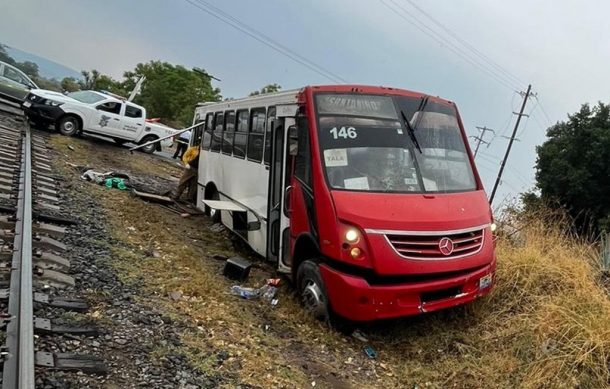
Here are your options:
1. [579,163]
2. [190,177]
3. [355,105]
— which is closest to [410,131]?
[355,105]

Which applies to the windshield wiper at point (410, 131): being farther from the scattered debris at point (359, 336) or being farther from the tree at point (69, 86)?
the tree at point (69, 86)

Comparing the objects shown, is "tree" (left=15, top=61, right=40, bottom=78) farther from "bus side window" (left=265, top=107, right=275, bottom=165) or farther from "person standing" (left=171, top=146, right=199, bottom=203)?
"bus side window" (left=265, top=107, right=275, bottom=165)

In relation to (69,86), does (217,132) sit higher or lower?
lower

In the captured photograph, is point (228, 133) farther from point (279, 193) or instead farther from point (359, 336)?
point (359, 336)

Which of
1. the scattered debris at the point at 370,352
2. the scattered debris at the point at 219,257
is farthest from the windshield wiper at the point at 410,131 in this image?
the scattered debris at the point at 219,257

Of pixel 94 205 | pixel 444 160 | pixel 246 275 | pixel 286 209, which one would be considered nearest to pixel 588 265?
pixel 444 160

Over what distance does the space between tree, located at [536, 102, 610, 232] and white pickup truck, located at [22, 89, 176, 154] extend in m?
24.0

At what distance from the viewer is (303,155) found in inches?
215

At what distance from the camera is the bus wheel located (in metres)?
4.89

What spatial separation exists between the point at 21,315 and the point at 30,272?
944 mm

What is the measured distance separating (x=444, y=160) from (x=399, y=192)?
0.89 meters

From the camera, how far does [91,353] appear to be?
12.2 feet

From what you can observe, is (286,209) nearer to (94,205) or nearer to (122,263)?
(122,263)

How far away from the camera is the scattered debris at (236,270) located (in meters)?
6.18
